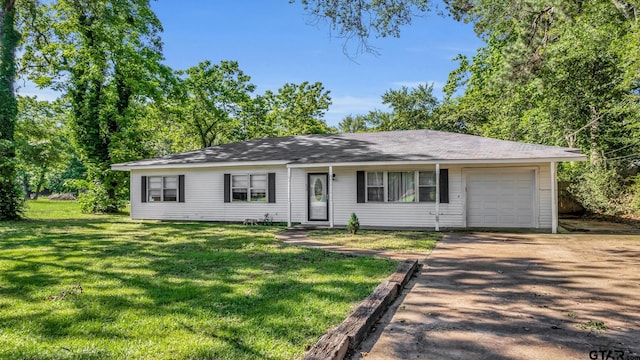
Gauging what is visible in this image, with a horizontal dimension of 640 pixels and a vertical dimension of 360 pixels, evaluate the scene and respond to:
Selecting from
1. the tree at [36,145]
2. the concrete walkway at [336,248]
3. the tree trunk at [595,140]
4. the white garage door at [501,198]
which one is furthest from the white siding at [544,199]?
the tree at [36,145]

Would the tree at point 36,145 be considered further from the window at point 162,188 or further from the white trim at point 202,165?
the window at point 162,188

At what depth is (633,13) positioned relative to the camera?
599 inches

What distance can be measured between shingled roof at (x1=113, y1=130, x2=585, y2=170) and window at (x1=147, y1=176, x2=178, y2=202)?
77 cm

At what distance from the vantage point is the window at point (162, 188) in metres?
16.2

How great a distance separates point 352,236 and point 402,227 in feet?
9.43

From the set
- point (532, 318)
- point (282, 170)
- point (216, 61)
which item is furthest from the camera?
point (216, 61)

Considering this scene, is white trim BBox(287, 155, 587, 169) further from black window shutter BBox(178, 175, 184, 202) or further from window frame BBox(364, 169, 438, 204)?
black window shutter BBox(178, 175, 184, 202)

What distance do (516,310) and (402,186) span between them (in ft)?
30.1

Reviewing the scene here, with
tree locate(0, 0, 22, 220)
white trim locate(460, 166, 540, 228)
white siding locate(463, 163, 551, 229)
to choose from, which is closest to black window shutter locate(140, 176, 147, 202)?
tree locate(0, 0, 22, 220)

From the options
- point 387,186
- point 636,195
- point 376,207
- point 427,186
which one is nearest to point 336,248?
point 376,207

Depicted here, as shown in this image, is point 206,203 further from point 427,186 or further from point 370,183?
point 427,186

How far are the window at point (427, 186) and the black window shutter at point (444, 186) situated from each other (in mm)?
282

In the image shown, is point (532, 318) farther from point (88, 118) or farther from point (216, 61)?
point (216, 61)

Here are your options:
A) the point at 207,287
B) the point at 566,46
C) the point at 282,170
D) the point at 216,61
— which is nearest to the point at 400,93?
the point at 216,61
